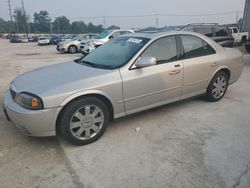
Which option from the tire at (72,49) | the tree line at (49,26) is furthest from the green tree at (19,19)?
the tire at (72,49)

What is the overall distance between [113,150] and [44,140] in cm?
104

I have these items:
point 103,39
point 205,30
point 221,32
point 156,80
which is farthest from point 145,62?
point 103,39

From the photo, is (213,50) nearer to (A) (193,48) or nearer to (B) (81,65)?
(A) (193,48)

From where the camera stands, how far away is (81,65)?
376 centimetres

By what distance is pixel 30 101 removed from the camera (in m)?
2.84

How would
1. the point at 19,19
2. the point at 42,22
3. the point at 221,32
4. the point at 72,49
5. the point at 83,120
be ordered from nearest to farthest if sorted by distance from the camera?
the point at 83,120, the point at 221,32, the point at 72,49, the point at 19,19, the point at 42,22

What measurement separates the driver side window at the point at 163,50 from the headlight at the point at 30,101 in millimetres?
1657

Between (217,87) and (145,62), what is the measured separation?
2071 mm

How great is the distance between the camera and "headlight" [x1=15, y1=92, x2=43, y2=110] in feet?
9.23

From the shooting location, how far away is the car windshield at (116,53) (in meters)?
3.54

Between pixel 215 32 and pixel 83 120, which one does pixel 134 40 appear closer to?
pixel 83 120

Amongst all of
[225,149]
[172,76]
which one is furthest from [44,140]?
[225,149]

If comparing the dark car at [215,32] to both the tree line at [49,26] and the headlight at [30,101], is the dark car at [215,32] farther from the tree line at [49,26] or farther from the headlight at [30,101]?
the tree line at [49,26]

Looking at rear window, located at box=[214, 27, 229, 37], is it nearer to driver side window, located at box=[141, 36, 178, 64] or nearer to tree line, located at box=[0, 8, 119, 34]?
driver side window, located at box=[141, 36, 178, 64]
